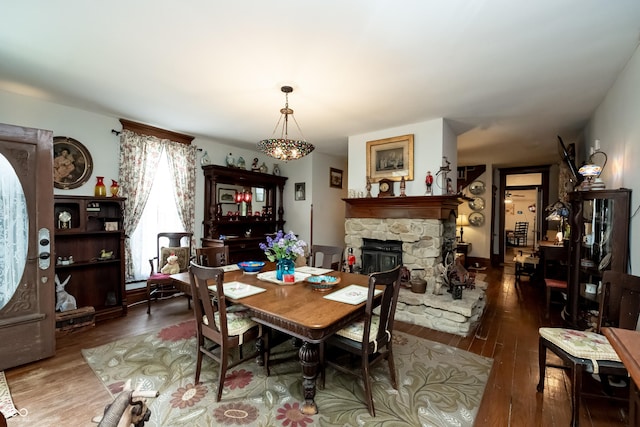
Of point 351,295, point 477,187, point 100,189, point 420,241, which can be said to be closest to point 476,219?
point 477,187

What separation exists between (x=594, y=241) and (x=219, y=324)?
11.8 ft

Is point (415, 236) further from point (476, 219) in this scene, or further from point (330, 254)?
point (476, 219)

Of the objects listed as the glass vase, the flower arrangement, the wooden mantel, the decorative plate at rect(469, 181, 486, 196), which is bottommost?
the glass vase

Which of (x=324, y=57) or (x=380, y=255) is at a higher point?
(x=324, y=57)

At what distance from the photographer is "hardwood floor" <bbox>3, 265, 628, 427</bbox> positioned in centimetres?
183

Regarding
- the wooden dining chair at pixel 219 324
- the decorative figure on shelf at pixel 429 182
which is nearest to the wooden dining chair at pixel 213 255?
the wooden dining chair at pixel 219 324

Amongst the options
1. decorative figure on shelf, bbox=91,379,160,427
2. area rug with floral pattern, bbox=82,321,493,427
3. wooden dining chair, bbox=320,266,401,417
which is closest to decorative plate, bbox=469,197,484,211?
area rug with floral pattern, bbox=82,321,493,427

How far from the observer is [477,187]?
691 centimetres

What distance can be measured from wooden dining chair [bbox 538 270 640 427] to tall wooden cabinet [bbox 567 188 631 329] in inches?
21.5

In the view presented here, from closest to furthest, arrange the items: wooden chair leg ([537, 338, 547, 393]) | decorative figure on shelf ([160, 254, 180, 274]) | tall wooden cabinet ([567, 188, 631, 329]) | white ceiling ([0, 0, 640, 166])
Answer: white ceiling ([0, 0, 640, 166]) < wooden chair leg ([537, 338, 547, 393]) < tall wooden cabinet ([567, 188, 631, 329]) < decorative figure on shelf ([160, 254, 180, 274])

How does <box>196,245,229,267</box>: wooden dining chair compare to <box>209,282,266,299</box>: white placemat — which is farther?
<box>196,245,229,267</box>: wooden dining chair

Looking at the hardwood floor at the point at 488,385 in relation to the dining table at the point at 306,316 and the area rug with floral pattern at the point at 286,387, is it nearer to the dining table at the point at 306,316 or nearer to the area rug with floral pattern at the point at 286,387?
the area rug with floral pattern at the point at 286,387

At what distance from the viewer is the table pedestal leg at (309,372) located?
1.82m

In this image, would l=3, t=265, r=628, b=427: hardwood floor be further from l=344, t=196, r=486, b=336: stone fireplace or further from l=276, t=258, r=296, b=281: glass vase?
l=276, t=258, r=296, b=281: glass vase
